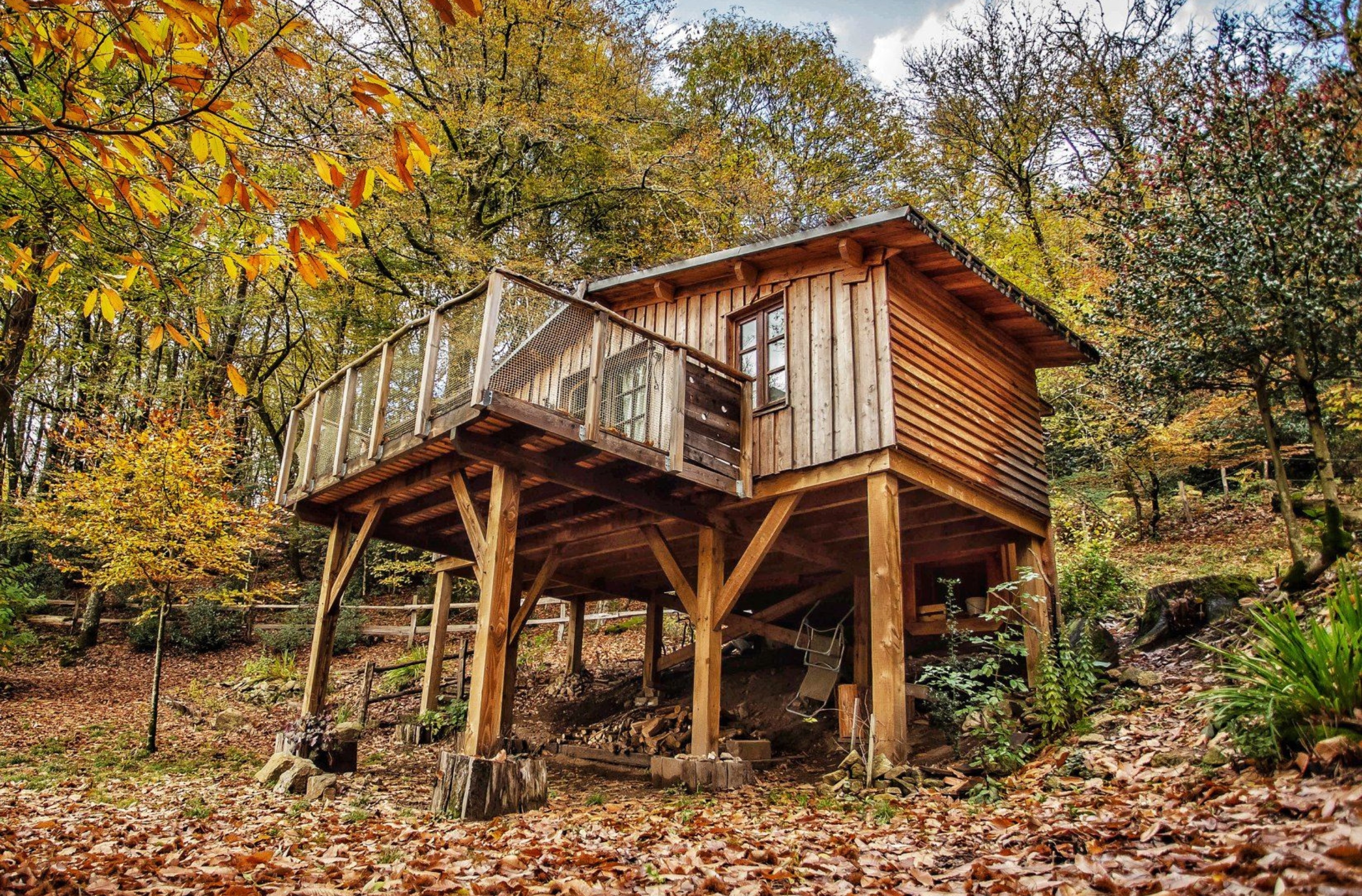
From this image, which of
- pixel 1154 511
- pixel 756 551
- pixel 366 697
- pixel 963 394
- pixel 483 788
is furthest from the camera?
pixel 1154 511

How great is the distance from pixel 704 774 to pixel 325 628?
5498 millimetres

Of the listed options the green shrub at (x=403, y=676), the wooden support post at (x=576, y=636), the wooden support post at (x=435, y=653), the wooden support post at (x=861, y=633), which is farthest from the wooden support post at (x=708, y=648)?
the green shrub at (x=403, y=676)

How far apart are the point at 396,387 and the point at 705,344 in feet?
13.4

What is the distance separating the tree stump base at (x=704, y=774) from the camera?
841cm

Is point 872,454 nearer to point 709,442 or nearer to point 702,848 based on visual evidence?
point 709,442

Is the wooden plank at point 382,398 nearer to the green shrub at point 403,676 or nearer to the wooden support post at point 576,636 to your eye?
the wooden support post at point 576,636

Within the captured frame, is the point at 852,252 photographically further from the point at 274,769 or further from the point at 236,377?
the point at 274,769

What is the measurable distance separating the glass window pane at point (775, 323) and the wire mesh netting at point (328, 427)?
538 cm

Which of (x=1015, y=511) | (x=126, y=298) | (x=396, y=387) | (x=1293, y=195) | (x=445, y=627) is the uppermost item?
(x=126, y=298)

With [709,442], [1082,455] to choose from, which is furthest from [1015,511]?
[1082,455]

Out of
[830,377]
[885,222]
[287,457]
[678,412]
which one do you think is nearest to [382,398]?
[678,412]

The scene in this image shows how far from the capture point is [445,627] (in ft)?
43.1

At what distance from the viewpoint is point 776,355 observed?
10.1 meters

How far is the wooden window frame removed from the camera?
9.73 m
